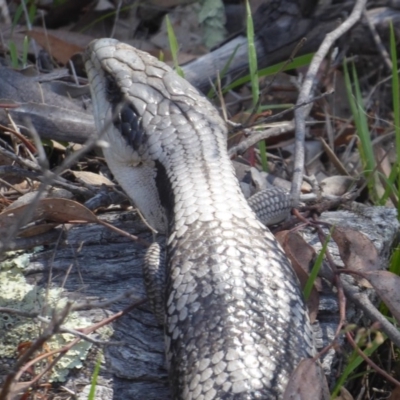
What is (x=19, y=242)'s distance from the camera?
144 inches

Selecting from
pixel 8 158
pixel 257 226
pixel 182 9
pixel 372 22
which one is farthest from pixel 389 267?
pixel 182 9

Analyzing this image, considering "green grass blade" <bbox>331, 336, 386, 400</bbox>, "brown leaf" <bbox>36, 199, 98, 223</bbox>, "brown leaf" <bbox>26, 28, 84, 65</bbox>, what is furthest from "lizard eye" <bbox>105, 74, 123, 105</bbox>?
"brown leaf" <bbox>26, 28, 84, 65</bbox>

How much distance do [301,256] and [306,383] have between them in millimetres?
918

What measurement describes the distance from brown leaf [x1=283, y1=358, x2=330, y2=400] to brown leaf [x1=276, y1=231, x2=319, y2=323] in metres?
0.66

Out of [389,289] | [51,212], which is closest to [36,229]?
[51,212]

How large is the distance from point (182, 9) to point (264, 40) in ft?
3.49

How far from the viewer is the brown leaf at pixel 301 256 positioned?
3402 mm

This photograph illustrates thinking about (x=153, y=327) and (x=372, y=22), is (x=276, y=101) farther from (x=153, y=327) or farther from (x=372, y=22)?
(x=153, y=327)

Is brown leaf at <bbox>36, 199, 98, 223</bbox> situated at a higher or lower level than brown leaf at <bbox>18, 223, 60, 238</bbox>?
higher

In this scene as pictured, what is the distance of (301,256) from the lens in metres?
3.49

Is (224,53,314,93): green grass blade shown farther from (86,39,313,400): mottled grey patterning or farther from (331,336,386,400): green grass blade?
(331,336,386,400): green grass blade

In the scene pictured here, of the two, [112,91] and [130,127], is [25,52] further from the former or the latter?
[130,127]

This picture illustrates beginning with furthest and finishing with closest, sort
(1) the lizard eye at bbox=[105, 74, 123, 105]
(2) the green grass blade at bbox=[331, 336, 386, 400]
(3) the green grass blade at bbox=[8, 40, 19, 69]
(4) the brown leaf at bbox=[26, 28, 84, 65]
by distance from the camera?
→ 1. (4) the brown leaf at bbox=[26, 28, 84, 65]
2. (3) the green grass blade at bbox=[8, 40, 19, 69]
3. (1) the lizard eye at bbox=[105, 74, 123, 105]
4. (2) the green grass blade at bbox=[331, 336, 386, 400]

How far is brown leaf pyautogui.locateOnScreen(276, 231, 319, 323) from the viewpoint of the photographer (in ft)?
11.2
